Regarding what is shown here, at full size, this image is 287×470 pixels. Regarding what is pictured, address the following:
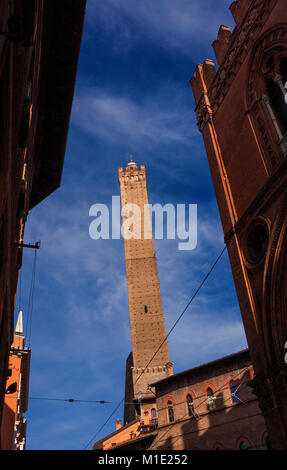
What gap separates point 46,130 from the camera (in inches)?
517

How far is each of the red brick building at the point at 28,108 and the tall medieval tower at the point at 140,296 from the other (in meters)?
33.3

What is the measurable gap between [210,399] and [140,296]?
30266mm

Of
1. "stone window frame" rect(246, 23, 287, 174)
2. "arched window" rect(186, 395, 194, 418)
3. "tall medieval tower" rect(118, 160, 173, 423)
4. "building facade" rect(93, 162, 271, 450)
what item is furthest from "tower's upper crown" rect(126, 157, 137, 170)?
"stone window frame" rect(246, 23, 287, 174)

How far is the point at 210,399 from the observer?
2348 centimetres

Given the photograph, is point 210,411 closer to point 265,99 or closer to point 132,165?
point 265,99

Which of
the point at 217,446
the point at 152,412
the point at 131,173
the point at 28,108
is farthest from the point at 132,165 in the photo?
the point at 28,108

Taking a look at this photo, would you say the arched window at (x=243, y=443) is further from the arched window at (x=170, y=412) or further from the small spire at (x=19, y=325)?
the small spire at (x=19, y=325)

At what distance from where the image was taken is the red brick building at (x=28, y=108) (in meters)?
5.07

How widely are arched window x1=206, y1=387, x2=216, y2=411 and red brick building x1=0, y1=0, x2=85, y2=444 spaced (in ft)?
48.2

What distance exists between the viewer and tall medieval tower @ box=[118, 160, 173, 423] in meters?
46.8

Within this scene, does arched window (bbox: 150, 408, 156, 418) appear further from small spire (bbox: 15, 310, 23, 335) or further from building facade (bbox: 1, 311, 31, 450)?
small spire (bbox: 15, 310, 23, 335)
